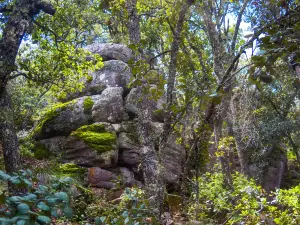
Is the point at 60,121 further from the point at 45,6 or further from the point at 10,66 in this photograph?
the point at 10,66

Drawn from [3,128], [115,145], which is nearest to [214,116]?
[3,128]

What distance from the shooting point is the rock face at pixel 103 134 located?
9227mm

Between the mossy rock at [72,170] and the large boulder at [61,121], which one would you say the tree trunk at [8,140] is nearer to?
the mossy rock at [72,170]

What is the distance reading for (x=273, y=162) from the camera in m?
13.1

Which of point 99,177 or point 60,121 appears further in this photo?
point 60,121

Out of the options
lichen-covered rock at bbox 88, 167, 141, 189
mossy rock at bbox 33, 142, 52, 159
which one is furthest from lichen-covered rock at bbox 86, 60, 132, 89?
lichen-covered rock at bbox 88, 167, 141, 189

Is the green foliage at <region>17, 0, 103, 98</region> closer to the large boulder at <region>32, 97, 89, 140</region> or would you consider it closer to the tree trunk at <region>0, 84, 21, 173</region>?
the tree trunk at <region>0, 84, 21, 173</region>

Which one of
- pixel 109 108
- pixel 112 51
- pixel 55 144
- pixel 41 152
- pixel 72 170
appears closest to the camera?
pixel 72 170

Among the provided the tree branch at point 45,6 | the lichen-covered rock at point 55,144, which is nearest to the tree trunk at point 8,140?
the tree branch at point 45,6

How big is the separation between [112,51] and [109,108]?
12.4ft

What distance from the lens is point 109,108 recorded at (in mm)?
10992

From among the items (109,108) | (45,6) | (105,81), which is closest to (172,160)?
(109,108)

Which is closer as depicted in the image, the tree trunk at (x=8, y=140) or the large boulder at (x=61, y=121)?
the tree trunk at (x=8, y=140)

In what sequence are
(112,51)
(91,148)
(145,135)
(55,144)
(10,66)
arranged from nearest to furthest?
(10,66) → (145,135) → (91,148) → (55,144) → (112,51)
